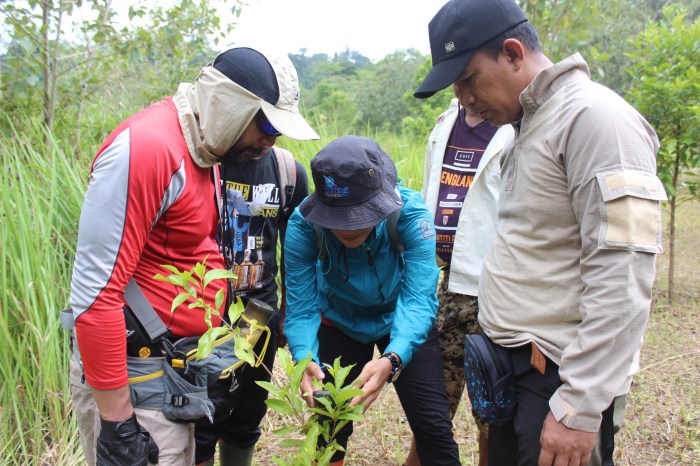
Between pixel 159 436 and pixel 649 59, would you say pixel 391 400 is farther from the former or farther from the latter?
pixel 649 59

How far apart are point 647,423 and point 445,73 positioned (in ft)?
8.39

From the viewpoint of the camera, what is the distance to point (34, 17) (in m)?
3.93

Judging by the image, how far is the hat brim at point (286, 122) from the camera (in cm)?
171

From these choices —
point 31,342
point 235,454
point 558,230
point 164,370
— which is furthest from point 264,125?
point 31,342

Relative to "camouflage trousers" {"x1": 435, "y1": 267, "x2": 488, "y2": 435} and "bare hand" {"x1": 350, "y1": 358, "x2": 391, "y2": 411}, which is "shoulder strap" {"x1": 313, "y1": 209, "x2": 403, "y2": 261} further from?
"camouflage trousers" {"x1": 435, "y1": 267, "x2": 488, "y2": 435}

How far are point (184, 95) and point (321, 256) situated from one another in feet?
2.34

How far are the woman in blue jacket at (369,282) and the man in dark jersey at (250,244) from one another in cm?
18

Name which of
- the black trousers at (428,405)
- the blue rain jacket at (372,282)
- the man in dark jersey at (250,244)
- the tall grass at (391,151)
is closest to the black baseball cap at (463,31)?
the blue rain jacket at (372,282)

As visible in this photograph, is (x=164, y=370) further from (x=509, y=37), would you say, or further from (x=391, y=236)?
(x=509, y=37)

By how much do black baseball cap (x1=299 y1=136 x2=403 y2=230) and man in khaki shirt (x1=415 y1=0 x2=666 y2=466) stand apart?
33cm

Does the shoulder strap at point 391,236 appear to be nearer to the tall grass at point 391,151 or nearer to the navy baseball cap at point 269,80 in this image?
the navy baseball cap at point 269,80

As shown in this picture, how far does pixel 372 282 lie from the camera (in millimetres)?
2039

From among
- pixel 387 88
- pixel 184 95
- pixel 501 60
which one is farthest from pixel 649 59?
pixel 387 88

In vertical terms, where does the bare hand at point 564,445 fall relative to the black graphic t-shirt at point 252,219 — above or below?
below
